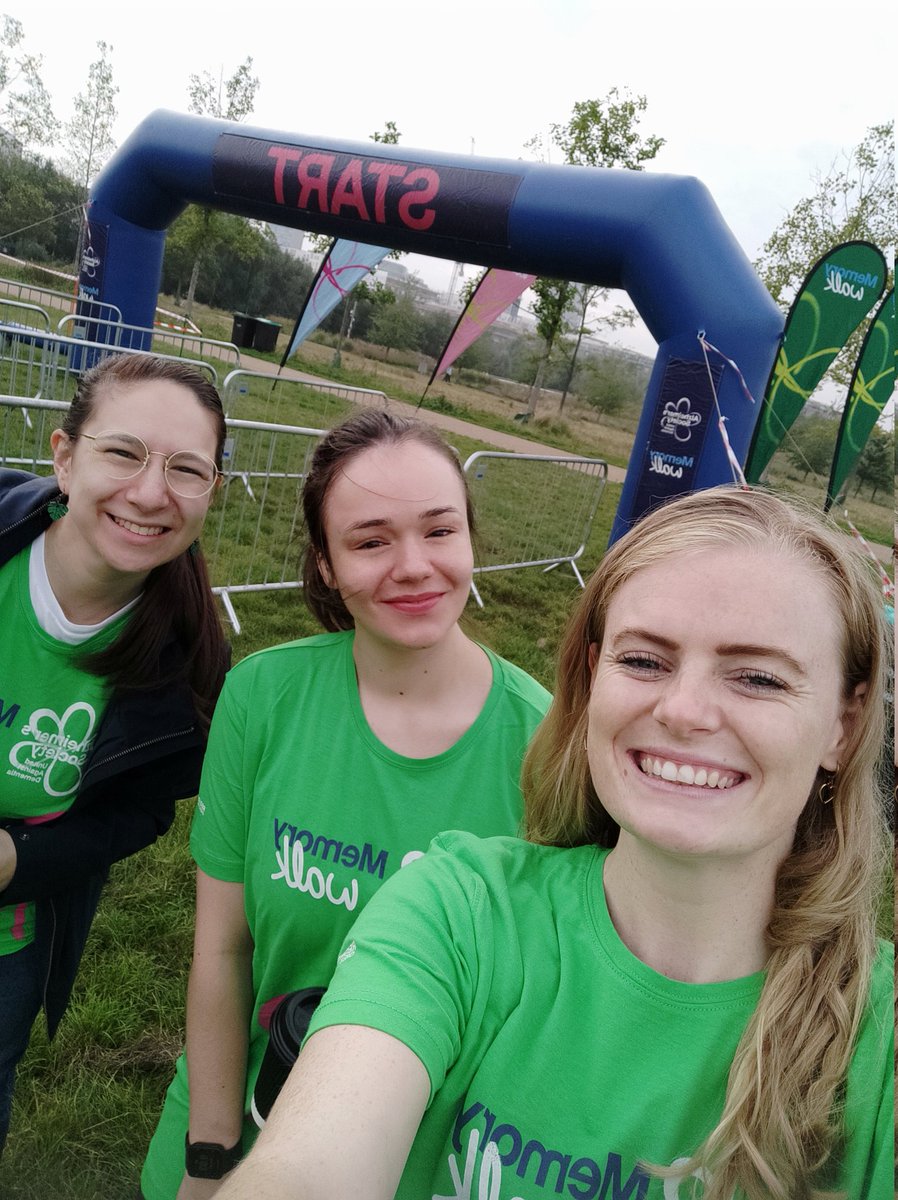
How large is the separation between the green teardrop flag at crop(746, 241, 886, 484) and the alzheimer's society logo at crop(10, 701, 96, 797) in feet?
15.6

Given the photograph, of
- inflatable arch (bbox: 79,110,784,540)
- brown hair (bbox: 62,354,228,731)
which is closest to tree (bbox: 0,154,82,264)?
inflatable arch (bbox: 79,110,784,540)

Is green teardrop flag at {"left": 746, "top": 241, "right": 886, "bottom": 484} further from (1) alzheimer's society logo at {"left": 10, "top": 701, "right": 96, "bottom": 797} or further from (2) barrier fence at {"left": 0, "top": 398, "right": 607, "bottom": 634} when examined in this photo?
(1) alzheimer's society logo at {"left": 10, "top": 701, "right": 96, "bottom": 797}

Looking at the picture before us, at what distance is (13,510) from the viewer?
2006 mm

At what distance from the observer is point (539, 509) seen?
8852 millimetres

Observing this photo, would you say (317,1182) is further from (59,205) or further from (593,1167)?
(59,205)

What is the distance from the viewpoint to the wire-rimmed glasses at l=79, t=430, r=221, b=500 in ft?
6.46

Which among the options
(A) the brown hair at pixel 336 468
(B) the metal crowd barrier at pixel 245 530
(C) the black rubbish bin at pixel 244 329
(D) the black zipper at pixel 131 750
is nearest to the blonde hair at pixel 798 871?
(A) the brown hair at pixel 336 468

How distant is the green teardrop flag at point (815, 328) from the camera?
5.34 metres

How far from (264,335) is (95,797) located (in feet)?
68.0

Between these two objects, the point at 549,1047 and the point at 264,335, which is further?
the point at 264,335

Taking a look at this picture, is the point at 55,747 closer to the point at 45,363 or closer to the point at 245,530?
the point at 245,530

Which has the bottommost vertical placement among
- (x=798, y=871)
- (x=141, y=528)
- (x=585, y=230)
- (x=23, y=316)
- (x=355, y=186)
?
(x=798, y=871)

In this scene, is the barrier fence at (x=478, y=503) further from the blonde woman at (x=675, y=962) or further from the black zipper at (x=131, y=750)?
the blonde woman at (x=675, y=962)

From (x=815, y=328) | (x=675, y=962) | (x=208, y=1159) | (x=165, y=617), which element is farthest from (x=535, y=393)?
(x=675, y=962)
